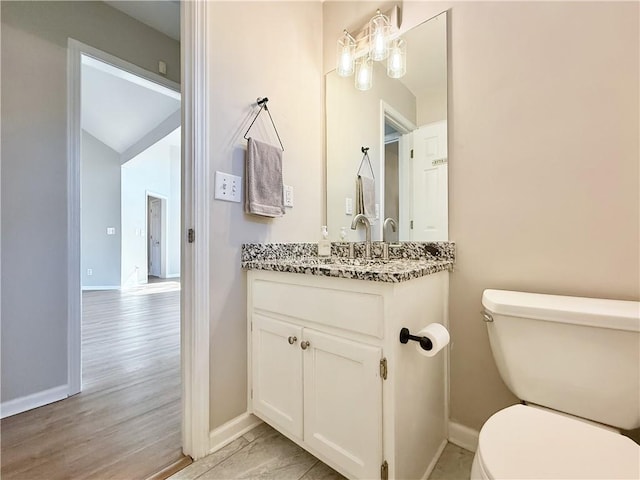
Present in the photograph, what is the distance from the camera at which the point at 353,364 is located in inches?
36.6

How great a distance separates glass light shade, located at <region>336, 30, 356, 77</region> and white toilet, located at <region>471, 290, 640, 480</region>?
1.40 m

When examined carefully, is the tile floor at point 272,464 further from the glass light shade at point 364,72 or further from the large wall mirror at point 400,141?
the glass light shade at point 364,72

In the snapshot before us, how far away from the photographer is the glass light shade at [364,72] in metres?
1.58

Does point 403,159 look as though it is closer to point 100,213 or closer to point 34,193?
point 34,193

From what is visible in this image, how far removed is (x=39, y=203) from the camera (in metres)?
1.58

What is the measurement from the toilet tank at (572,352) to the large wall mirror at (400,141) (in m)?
0.48

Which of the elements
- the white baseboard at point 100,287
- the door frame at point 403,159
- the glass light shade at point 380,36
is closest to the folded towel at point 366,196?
the door frame at point 403,159

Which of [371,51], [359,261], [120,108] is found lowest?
[359,261]

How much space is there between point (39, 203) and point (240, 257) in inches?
50.6

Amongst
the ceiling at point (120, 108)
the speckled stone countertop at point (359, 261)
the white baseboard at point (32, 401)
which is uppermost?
the ceiling at point (120, 108)

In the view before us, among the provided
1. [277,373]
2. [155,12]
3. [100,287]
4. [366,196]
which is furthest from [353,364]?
[100,287]

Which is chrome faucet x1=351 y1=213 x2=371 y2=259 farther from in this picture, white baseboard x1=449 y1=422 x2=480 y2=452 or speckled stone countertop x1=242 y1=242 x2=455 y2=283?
white baseboard x1=449 y1=422 x2=480 y2=452

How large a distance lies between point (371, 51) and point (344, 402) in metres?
1.69

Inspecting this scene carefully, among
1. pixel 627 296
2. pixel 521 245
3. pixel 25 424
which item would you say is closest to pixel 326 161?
pixel 521 245
